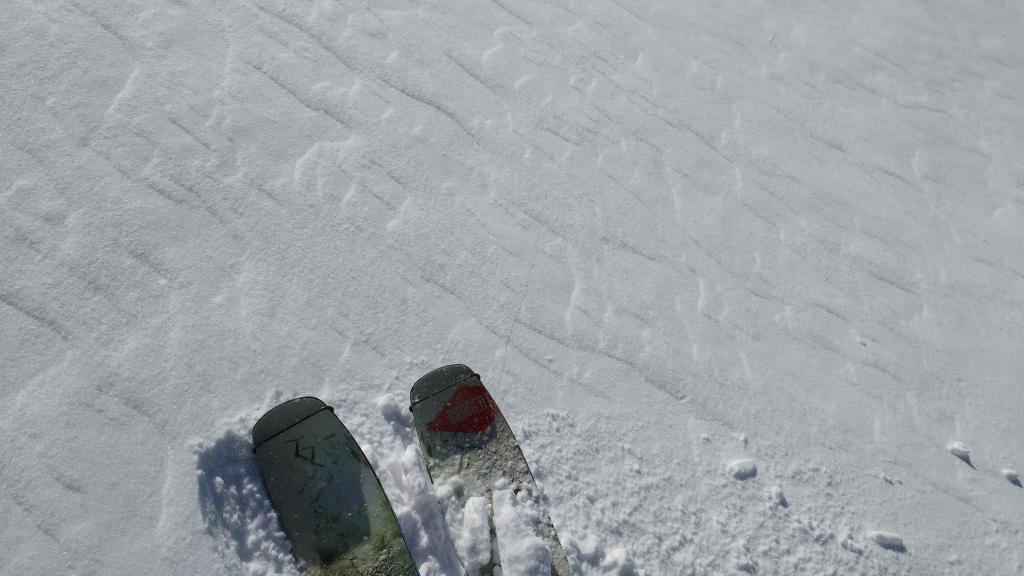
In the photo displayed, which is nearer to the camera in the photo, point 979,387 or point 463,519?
point 463,519

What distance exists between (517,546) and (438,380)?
61 cm

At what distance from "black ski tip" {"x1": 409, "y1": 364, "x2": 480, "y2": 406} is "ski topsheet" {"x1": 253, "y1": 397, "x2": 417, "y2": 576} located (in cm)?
27

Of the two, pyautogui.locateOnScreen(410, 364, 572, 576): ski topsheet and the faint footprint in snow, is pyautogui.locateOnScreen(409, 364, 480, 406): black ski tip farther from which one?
the faint footprint in snow

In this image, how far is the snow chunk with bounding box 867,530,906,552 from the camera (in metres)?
2.58

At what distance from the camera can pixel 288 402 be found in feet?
7.66

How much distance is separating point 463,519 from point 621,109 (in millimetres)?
2413

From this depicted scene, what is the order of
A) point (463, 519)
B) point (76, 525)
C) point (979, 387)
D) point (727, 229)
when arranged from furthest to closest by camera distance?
point (727, 229), point (979, 387), point (463, 519), point (76, 525)

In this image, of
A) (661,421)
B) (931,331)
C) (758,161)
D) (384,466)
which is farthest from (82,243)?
(931,331)

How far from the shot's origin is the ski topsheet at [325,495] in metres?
2.13

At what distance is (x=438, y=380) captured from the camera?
8.25 ft

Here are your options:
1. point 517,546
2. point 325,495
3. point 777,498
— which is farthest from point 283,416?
point 777,498

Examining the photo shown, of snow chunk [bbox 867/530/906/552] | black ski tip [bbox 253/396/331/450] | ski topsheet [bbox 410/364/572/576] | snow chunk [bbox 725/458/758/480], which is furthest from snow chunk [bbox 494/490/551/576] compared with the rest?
snow chunk [bbox 867/530/906/552]

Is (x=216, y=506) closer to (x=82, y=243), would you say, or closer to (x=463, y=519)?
(x=463, y=519)

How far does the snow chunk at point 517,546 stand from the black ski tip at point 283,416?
2.12 feet
